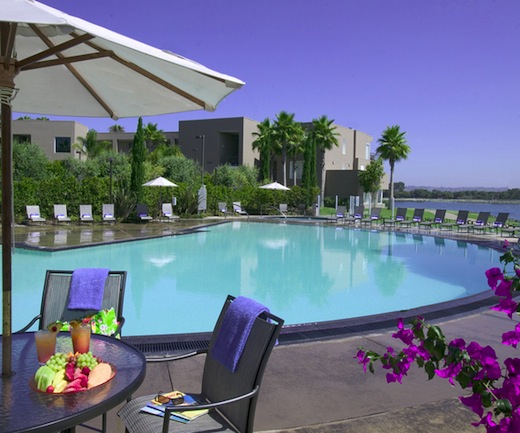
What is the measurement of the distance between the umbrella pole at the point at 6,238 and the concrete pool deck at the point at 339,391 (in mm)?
869

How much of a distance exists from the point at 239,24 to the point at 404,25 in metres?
4.51

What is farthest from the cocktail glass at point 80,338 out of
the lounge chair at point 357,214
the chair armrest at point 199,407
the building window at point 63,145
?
the building window at point 63,145

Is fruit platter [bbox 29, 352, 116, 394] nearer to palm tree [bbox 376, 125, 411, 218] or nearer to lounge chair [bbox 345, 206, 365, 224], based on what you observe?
lounge chair [bbox 345, 206, 365, 224]

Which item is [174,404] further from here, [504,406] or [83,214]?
[83,214]

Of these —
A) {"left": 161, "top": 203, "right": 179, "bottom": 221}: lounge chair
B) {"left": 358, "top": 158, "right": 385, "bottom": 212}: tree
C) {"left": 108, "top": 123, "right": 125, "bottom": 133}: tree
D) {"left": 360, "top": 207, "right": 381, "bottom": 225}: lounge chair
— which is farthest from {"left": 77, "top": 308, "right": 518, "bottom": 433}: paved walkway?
{"left": 108, "top": 123, "right": 125, "bottom": 133}: tree

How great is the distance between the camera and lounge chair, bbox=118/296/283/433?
81.7 inches

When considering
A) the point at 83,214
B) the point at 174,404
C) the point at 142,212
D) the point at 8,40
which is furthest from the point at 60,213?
the point at 174,404

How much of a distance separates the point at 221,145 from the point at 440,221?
26.2 metres


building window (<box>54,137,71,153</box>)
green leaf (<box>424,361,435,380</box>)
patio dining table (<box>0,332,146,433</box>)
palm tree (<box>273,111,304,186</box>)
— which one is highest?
palm tree (<box>273,111,304,186</box>)

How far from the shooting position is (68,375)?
77.9 inches

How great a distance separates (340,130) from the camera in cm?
4303

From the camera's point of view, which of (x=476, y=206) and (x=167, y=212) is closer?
(x=167, y=212)

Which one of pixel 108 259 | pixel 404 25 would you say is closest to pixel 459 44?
pixel 404 25

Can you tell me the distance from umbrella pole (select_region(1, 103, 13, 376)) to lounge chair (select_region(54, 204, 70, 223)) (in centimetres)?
1567
